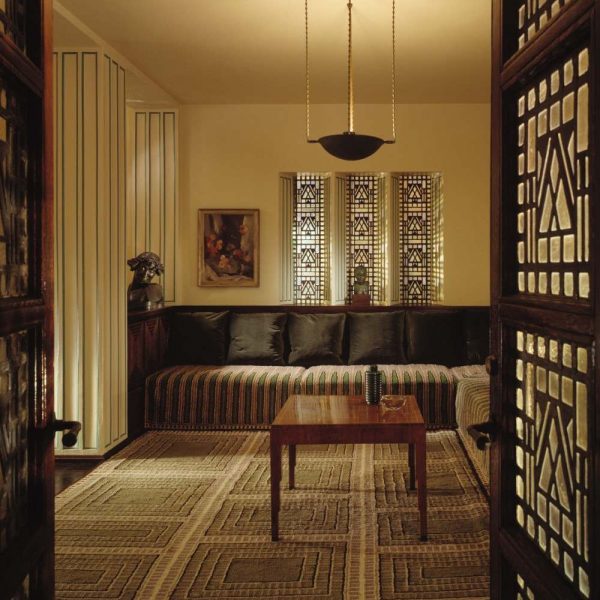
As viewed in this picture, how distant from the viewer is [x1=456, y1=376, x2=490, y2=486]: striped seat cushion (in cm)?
417

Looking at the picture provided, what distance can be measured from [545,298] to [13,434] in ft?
3.68

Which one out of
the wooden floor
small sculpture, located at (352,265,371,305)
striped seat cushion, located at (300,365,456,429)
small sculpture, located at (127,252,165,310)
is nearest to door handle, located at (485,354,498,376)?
the wooden floor

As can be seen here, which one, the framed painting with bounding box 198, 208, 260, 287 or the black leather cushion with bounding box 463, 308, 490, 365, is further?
the framed painting with bounding box 198, 208, 260, 287

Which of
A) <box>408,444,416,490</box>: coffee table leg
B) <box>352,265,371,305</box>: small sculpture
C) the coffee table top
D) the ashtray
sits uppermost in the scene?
<box>352,265,371,305</box>: small sculpture

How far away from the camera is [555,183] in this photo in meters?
1.32

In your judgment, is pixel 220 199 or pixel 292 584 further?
pixel 220 199

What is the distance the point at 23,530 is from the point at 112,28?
3.97 meters

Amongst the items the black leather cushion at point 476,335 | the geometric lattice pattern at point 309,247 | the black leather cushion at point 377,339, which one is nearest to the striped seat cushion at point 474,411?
the black leather cushion at point 476,335

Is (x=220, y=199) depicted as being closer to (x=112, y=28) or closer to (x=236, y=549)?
(x=112, y=28)

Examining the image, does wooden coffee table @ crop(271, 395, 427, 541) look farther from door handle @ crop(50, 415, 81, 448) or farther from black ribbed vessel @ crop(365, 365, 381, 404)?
door handle @ crop(50, 415, 81, 448)

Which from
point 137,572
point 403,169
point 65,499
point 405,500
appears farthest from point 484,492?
point 403,169

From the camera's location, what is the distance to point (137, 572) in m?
2.92

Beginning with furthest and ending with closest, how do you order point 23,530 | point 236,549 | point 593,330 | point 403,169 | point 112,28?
1. point 403,169
2. point 112,28
3. point 236,549
4. point 23,530
5. point 593,330

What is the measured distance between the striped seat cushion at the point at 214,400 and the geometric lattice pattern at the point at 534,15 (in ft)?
14.1
